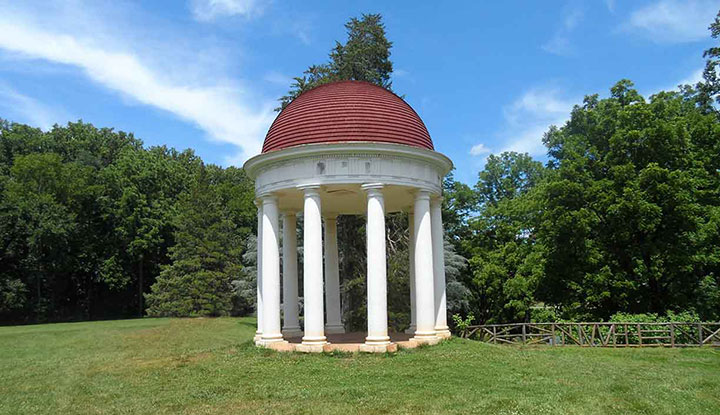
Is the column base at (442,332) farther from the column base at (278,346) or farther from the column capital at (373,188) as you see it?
the column capital at (373,188)

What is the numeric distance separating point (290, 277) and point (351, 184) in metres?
6.66

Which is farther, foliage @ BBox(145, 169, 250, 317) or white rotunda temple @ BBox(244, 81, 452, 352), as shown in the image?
foliage @ BBox(145, 169, 250, 317)

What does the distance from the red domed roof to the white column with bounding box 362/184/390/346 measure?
7.43 feet

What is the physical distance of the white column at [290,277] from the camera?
2495cm

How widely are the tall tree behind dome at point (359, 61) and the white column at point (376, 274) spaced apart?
2341 cm

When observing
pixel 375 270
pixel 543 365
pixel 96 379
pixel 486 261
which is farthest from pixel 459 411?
pixel 486 261

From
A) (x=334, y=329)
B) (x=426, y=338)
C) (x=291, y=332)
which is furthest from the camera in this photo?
(x=334, y=329)

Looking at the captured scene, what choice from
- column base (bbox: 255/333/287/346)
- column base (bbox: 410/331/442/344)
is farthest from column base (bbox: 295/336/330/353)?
column base (bbox: 410/331/442/344)

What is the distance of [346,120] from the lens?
21.0 metres

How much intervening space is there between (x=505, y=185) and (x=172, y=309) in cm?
3078

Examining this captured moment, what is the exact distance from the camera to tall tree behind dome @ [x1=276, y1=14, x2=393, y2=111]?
4278 centimetres

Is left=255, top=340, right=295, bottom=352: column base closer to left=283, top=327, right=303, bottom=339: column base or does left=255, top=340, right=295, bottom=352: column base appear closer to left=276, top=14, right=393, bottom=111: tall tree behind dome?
left=283, top=327, right=303, bottom=339: column base

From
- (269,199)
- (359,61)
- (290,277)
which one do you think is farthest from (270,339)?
(359,61)

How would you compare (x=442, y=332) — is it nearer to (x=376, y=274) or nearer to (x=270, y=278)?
(x=376, y=274)
